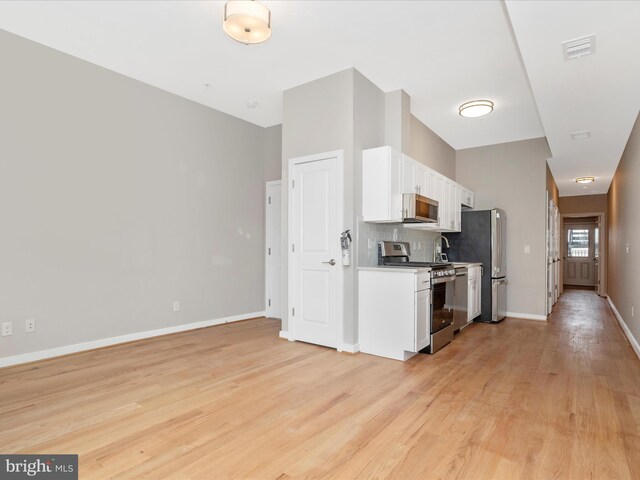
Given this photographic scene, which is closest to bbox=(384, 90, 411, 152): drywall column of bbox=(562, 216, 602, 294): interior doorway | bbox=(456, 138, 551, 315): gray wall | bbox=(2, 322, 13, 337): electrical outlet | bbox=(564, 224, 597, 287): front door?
bbox=(456, 138, 551, 315): gray wall

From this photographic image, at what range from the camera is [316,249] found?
4.21 metres

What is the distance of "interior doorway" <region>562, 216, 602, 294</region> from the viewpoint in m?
11.2

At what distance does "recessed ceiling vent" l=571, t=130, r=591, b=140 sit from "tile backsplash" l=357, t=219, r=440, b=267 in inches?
88.4

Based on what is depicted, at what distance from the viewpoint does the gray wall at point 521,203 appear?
19.8ft

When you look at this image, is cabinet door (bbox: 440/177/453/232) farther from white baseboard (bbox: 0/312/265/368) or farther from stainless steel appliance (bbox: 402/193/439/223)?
white baseboard (bbox: 0/312/265/368)

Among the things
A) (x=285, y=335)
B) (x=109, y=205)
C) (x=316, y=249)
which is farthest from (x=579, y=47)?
(x=109, y=205)

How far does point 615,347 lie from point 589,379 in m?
1.52

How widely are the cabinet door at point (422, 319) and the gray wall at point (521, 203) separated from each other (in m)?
3.12

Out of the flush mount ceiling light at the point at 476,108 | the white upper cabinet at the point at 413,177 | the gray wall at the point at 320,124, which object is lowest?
the white upper cabinet at the point at 413,177

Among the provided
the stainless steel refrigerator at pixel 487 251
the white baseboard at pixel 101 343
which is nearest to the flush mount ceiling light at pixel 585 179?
the stainless steel refrigerator at pixel 487 251

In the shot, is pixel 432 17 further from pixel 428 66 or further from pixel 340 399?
pixel 340 399

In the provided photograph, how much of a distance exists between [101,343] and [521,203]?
20.8 ft

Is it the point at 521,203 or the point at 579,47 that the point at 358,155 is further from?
the point at 521,203

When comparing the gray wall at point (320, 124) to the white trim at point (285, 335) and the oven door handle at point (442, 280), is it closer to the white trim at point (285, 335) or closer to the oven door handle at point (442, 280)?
the white trim at point (285, 335)
